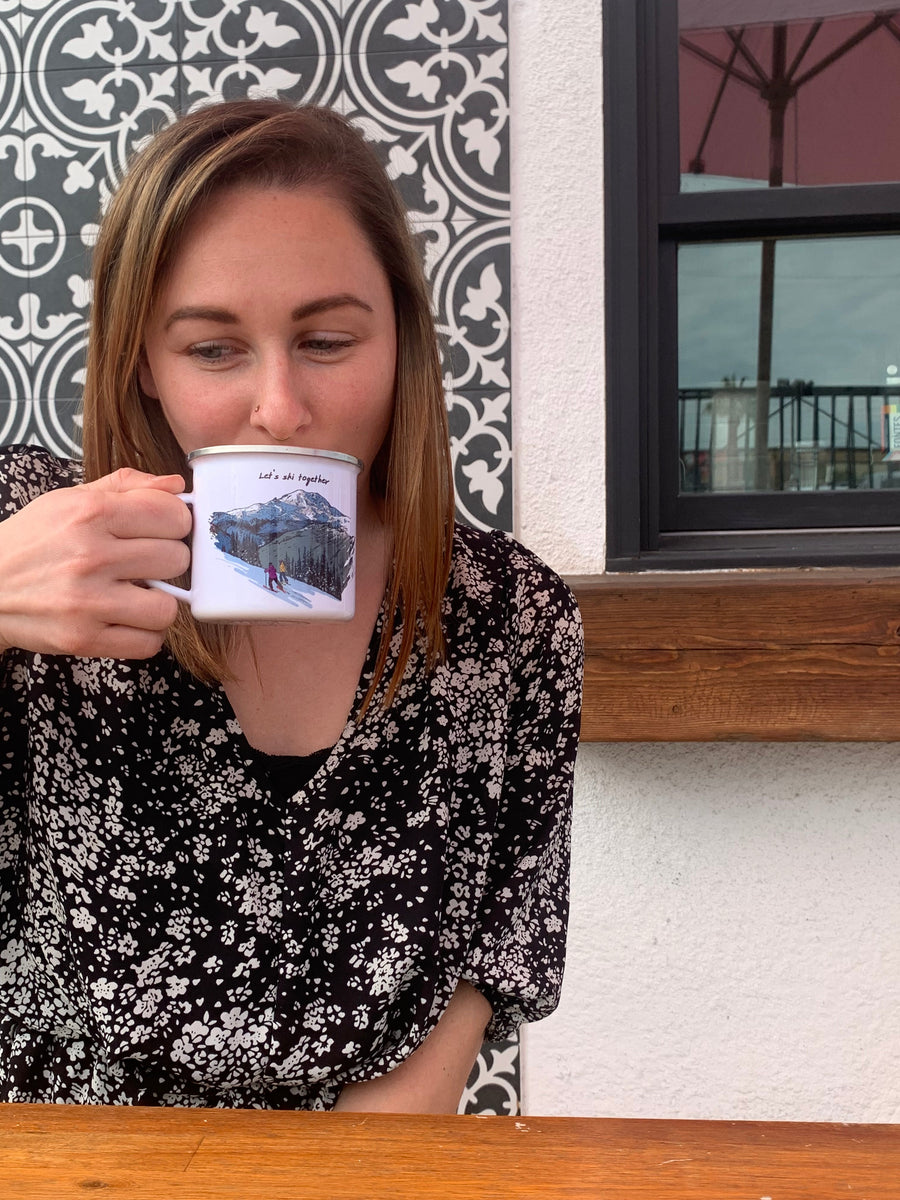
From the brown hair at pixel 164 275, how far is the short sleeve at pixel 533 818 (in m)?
0.10

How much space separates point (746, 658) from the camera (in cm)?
140

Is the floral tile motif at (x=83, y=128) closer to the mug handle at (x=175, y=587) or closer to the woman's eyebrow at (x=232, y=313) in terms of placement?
the woman's eyebrow at (x=232, y=313)

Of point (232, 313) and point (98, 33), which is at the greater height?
point (98, 33)

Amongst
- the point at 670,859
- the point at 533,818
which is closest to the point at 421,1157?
the point at 533,818

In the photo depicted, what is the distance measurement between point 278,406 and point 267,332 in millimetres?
63

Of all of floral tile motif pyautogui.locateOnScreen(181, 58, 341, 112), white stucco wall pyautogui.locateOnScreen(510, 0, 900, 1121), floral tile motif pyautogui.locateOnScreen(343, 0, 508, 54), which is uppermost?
floral tile motif pyautogui.locateOnScreen(343, 0, 508, 54)

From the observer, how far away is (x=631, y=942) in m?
1.58

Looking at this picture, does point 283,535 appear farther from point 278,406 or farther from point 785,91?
point 785,91

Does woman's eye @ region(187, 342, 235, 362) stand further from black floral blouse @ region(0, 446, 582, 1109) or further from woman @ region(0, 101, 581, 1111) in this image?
black floral blouse @ region(0, 446, 582, 1109)

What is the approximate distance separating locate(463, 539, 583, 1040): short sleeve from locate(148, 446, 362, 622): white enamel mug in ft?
1.19

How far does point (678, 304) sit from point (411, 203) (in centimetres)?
43

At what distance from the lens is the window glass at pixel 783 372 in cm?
162

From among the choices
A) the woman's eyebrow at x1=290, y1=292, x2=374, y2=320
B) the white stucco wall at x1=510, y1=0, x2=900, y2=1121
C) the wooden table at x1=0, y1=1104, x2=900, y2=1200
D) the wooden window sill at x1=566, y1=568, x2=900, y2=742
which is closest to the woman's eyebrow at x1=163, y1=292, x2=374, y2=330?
the woman's eyebrow at x1=290, y1=292, x2=374, y2=320

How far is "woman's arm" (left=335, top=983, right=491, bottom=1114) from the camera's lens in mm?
816
